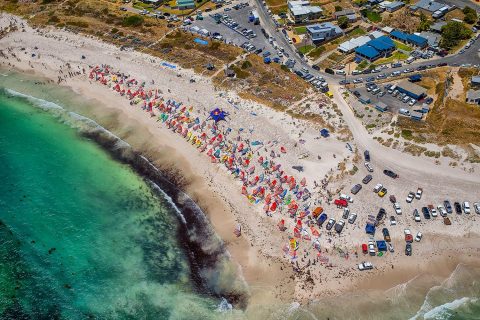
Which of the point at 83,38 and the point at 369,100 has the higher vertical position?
the point at 83,38

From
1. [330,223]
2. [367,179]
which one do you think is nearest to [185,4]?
[367,179]

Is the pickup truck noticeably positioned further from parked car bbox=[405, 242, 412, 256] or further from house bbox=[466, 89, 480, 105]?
house bbox=[466, 89, 480, 105]

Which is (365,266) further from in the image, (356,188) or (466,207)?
(466,207)

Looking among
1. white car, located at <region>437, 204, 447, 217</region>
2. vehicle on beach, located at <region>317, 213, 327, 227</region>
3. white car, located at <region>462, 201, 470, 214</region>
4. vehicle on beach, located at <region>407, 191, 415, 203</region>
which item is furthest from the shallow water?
white car, located at <region>462, 201, 470, 214</region>

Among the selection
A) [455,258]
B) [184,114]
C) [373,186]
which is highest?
[184,114]

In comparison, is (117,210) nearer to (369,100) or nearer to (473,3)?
(369,100)

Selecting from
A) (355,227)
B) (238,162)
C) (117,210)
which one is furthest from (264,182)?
(117,210)
